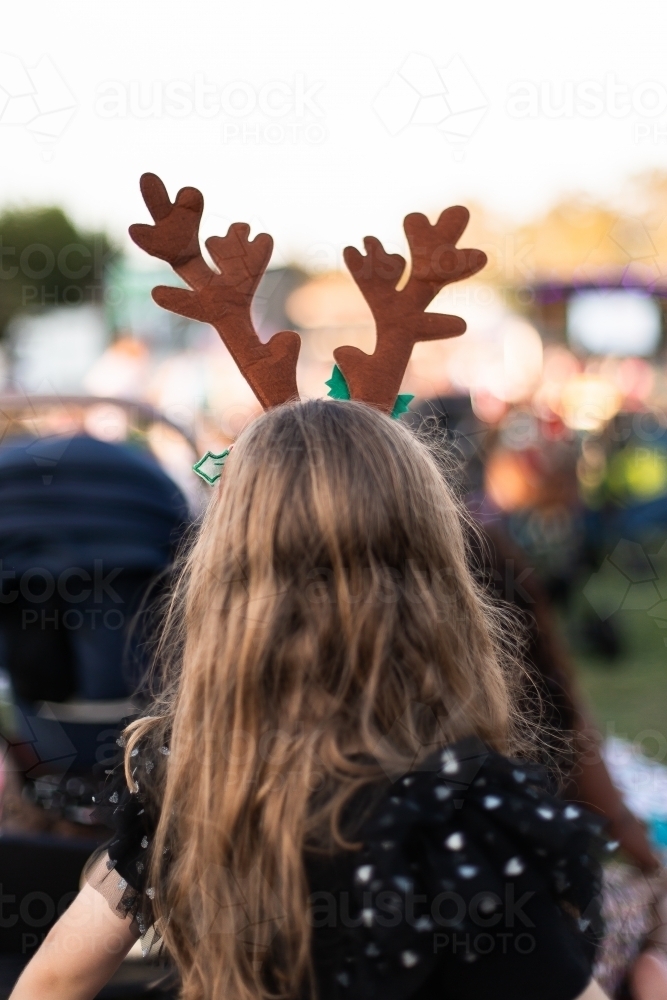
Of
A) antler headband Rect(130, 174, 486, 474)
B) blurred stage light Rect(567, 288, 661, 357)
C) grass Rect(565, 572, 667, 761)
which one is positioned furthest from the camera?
blurred stage light Rect(567, 288, 661, 357)

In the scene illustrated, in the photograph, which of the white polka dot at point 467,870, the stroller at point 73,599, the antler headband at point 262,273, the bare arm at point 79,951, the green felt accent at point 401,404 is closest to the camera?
the white polka dot at point 467,870

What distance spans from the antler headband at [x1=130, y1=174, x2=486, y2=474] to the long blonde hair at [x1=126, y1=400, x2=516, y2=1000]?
196mm

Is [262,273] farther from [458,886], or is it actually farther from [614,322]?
[614,322]

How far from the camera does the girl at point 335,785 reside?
2.82 feet

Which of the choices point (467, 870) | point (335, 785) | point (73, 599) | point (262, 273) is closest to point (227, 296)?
point (262, 273)

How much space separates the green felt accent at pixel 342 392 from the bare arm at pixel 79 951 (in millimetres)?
686

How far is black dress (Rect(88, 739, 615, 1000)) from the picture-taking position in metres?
0.84

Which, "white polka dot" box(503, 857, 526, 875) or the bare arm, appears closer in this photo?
"white polka dot" box(503, 857, 526, 875)

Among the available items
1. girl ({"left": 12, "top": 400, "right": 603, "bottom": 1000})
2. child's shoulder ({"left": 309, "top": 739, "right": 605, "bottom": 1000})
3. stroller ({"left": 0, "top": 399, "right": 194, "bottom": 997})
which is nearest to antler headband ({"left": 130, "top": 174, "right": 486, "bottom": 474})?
girl ({"left": 12, "top": 400, "right": 603, "bottom": 1000})

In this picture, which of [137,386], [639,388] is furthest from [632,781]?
[639,388]

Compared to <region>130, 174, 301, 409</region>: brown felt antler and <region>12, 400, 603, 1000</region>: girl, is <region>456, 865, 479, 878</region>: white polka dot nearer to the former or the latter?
<region>12, 400, 603, 1000</region>: girl

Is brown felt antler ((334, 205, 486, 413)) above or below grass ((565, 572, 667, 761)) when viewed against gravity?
above

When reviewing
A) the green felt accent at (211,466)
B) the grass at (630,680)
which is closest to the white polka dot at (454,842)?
the green felt accent at (211,466)

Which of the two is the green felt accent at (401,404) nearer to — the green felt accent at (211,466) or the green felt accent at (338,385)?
the green felt accent at (338,385)
